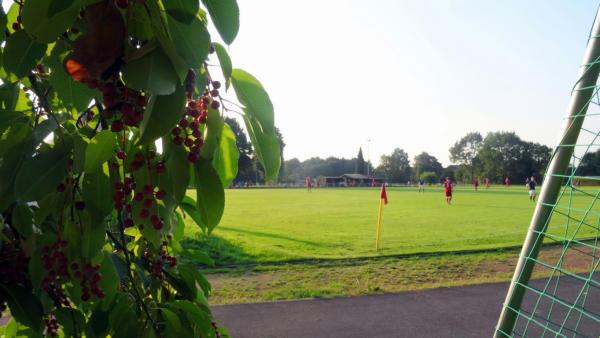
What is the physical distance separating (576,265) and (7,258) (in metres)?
11.6

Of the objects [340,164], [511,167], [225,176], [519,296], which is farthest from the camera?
[340,164]

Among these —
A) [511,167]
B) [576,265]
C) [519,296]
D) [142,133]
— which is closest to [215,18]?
[142,133]

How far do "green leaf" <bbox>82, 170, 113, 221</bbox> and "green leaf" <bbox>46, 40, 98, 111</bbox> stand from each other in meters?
0.20

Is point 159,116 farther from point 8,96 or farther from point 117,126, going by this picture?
point 8,96

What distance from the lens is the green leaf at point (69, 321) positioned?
130 cm

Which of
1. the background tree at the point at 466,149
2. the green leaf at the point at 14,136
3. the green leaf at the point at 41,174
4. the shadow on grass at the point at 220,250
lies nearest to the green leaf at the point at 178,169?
the green leaf at the point at 41,174

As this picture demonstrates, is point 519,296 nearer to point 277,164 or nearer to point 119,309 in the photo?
point 277,164

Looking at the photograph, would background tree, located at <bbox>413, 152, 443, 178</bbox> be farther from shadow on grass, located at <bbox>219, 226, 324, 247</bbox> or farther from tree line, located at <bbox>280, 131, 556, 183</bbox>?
shadow on grass, located at <bbox>219, 226, 324, 247</bbox>

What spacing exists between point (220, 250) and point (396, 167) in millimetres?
114436

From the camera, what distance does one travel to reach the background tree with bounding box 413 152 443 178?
123 m

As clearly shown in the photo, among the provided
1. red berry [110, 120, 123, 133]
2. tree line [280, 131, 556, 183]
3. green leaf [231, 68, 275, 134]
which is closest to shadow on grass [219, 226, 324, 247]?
green leaf [231, 68, 275, 134]

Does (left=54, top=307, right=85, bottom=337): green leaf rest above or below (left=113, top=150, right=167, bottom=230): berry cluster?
below

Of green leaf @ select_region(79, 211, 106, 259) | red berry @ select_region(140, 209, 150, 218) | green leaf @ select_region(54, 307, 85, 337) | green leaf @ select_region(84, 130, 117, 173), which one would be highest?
green leaf @ select_region(84, 130, 117, 173)

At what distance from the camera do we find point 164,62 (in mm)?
629
